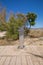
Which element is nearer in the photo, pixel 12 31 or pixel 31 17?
pixel 12 31

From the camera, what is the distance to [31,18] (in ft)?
47.4

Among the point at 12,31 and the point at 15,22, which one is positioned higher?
the point at 15,22

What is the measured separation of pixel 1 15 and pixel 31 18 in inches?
128

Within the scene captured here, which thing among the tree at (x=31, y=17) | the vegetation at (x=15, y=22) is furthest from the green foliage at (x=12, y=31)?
the tree at (x=31, y=17)

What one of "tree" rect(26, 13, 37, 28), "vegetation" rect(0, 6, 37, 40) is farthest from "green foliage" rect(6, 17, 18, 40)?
"tree" rect(26, 13, 37, 28)

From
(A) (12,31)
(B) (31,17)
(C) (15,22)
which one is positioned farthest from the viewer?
(B) (31,17)

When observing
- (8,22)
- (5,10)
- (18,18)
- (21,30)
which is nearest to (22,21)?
(18,18)

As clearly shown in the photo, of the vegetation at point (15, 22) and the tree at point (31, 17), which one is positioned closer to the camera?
the vegetation at point (15, 22)

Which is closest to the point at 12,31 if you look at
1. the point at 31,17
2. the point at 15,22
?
the point at 15,22

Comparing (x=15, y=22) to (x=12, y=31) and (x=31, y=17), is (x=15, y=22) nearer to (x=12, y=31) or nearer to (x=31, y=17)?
(x=12, y=31)

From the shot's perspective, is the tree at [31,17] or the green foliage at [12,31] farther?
the tree at [31,17]

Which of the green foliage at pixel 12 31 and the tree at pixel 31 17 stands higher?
the tree at pixel 31 17

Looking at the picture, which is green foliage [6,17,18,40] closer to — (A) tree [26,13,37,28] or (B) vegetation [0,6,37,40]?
(B) vegetation [0,6,37,40]

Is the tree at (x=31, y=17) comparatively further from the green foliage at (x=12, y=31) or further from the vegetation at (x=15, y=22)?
the green foliage at (x=12, y=31)
